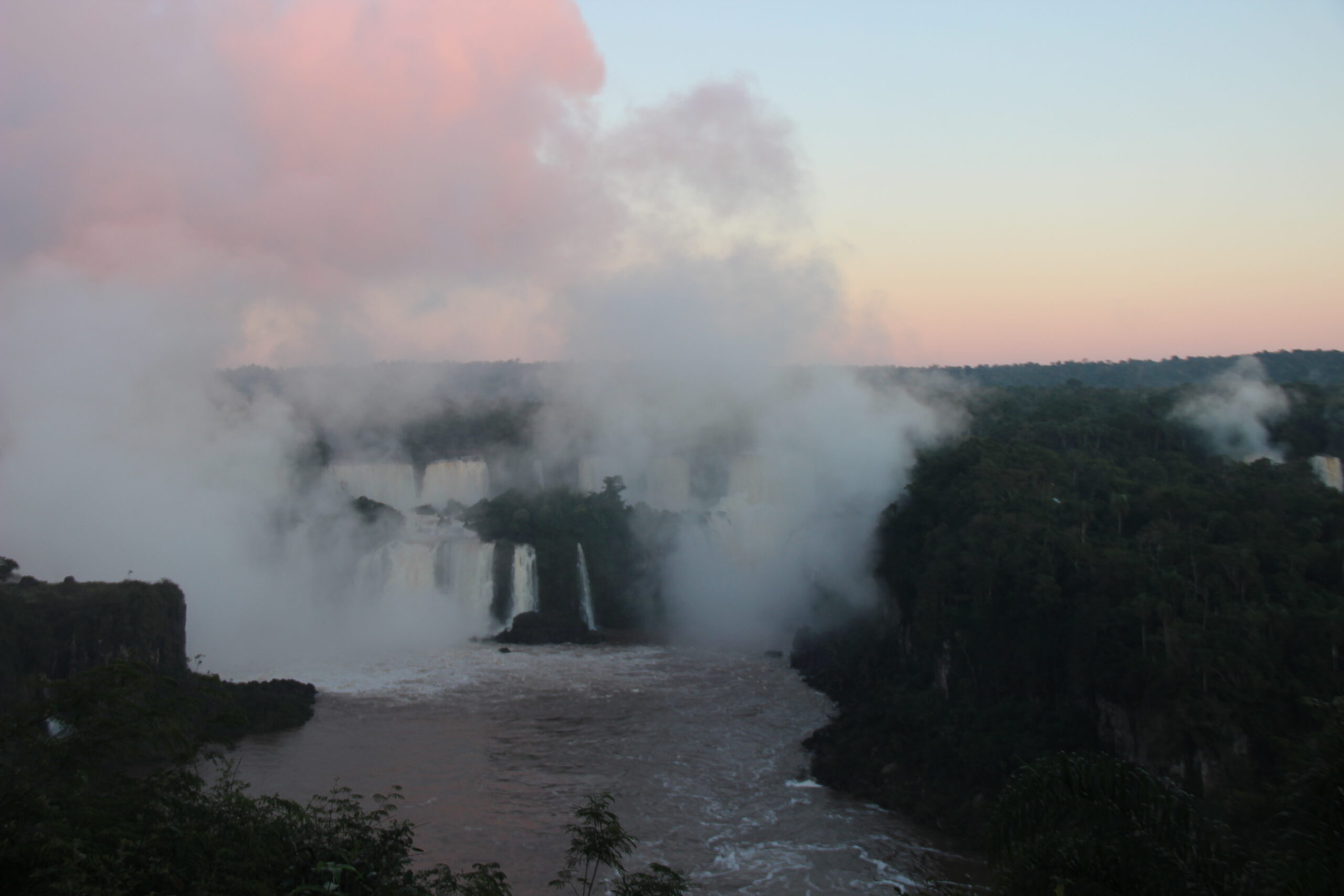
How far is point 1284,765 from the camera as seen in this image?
20.3 m

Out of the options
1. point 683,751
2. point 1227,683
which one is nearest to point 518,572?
point 683,751

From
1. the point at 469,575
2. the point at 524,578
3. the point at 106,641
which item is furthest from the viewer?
the point at 524,578

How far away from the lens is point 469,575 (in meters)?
56.2

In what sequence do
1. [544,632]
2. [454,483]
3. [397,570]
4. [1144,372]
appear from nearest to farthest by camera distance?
[544,632] → [397,570] → [454,483] → [1144,372]

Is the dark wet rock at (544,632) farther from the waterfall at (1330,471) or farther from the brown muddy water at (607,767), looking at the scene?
the waterfall at (1330,471)

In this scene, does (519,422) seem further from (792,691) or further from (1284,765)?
(1284,765)

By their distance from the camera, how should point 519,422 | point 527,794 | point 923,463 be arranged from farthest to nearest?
point 519,422, point 923,463, point 527,794

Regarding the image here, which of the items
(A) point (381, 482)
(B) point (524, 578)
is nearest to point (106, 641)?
(B) point (524, 578)

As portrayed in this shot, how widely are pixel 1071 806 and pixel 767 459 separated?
54.8m

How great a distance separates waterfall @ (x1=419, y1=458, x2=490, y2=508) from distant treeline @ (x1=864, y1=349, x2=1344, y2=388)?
100 ft

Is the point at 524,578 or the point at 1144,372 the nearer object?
the point at 524,578

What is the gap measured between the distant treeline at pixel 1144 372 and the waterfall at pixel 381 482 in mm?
35414

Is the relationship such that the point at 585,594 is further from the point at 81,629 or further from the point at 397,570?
the point at 81,629

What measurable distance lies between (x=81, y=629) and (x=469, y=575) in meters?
24.4
